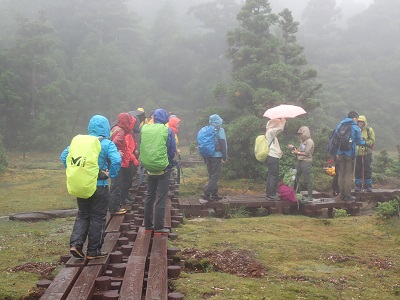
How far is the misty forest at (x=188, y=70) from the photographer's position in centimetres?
1223

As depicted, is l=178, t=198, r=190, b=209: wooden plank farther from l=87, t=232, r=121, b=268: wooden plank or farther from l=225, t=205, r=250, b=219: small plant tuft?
l=87, t=232, r=121, b=268: wooden plank

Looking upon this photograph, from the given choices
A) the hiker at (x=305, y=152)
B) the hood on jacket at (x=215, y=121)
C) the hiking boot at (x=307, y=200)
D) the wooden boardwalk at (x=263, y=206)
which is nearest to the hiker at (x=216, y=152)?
the hood on jacket at (x=215, y=121)

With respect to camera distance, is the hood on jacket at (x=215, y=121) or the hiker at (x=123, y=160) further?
the hood on jacket at (x=215, y=121)

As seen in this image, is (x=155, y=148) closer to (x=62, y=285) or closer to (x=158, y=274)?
(x=158, y=274)

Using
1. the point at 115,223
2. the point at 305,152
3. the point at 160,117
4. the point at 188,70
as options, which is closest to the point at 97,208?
the point at 115,223

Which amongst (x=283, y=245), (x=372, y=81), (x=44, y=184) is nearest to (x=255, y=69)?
(x=44, y=184)

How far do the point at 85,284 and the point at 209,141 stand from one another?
4.60m

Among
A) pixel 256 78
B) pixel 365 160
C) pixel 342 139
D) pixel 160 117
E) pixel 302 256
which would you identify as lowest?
pixel 302 256

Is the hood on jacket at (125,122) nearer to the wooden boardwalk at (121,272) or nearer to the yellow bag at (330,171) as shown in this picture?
the wooden boardwalk at (121,272)

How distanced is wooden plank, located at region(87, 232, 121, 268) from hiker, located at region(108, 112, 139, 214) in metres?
1.23

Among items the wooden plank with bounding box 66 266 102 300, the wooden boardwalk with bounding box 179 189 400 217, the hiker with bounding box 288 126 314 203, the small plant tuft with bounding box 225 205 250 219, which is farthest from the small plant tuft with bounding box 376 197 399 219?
the wooden plank with bounding box 66 266 102 300

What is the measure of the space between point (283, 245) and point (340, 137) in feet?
12.1

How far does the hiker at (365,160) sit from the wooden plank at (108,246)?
21.1 feet

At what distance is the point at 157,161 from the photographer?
5.44 metres
